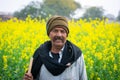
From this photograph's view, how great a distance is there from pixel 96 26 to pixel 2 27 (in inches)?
75.3

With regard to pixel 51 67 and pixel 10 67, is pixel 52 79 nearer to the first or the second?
pixel 51 67

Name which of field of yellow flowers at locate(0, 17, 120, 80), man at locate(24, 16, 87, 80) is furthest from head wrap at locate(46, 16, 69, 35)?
field of yellow flowers at locate(0, 17, 120, 80)

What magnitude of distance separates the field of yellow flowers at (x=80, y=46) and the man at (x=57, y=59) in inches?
51.8

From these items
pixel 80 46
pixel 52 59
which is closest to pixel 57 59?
pixel 52 59

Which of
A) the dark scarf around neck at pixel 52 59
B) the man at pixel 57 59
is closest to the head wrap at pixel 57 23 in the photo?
the man at pixel 57 59

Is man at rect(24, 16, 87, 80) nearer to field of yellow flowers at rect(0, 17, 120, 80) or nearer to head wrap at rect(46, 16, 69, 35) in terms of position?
head wrap at rect(46, 16, 69, 35)

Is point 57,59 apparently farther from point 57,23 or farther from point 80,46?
point 80,46

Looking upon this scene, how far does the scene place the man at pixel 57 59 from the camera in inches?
83.8

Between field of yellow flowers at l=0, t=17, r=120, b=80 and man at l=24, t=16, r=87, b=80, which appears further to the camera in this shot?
field of yellow flowers at l=0, t=17, r=120, b=80

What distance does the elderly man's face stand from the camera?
216 cm

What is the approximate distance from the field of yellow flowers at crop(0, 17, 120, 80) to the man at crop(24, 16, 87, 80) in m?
1.31

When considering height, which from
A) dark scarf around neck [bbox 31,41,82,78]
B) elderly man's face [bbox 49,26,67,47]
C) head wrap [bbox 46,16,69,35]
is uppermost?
head wrap [bbox 46,16,69,35]

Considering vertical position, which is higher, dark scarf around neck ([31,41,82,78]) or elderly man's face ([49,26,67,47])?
elderly man's face ([49,26,67,47])

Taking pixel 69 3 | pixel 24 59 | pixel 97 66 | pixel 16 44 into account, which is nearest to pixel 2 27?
pixel 16 44
